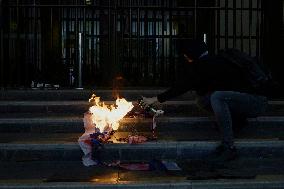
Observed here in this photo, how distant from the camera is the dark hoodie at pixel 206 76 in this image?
7.31 metres

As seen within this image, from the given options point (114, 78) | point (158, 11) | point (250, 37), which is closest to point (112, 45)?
point (114, 78)

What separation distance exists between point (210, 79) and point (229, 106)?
44cm

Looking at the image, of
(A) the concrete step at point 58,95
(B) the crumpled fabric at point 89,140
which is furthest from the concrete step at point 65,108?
(B) the crumpled fabric at point 89,140

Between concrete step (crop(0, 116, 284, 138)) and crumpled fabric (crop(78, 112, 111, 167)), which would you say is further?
concrete step (crop(0, 116, 284, 138))

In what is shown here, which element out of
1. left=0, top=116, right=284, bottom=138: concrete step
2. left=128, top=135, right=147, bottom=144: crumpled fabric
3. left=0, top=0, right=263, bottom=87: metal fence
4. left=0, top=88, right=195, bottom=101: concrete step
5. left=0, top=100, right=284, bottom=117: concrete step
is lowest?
left=128, top=135, right=147, bottom=144: crumpled fabric

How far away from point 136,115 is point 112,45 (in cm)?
299

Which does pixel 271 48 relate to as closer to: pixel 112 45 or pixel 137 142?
pixel 112 45

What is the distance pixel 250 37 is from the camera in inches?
445

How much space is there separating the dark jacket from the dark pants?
0.13 meters

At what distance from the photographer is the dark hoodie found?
731 cm

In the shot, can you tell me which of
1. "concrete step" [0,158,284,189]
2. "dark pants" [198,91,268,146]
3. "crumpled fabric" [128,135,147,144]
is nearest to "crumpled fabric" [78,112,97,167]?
"concrete step" [0,158,284,189]

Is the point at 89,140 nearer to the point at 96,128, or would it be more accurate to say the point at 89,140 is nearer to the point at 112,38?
the point at 96,128

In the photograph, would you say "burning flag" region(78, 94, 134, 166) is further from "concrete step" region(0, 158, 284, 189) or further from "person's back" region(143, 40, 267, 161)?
"person's back" region(143, 40, 267, 161)

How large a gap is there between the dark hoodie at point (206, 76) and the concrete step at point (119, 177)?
98cm
